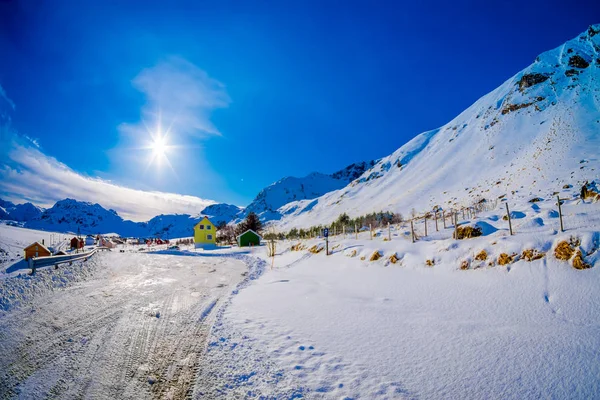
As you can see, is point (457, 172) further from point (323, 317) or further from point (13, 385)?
point (13, 385)

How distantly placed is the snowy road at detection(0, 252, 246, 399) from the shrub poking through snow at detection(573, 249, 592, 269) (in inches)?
382

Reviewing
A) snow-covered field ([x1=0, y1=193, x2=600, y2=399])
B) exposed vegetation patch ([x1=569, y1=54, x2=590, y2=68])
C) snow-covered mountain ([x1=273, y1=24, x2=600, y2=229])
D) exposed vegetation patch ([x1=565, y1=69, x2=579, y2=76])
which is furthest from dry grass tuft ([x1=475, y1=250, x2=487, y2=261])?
exposed vegetation patch ([x1=569, y1=54, x2=590, y2=68])

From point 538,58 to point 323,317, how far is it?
144352 millimetres

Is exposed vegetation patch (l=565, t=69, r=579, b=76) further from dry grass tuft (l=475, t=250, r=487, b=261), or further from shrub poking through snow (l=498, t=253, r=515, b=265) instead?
shrub poking through snow (l=498, t=253, r=515, b=265)

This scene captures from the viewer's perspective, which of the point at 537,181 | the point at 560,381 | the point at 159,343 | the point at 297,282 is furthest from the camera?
the point at 537,181

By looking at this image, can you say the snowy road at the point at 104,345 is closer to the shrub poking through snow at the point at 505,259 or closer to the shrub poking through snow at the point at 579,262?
the shrub poking through snow at the point at 505,259

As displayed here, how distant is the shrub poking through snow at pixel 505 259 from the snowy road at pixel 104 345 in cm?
940

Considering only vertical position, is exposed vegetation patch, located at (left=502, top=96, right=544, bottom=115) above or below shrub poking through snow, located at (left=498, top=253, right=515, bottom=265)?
above

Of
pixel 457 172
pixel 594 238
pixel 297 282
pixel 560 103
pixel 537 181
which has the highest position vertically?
pixel 560 103

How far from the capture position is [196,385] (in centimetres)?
423

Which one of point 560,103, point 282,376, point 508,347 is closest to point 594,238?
point 508,347

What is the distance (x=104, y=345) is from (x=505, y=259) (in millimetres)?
11518

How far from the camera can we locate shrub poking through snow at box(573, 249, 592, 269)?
6.78m

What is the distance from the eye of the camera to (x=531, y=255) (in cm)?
802
